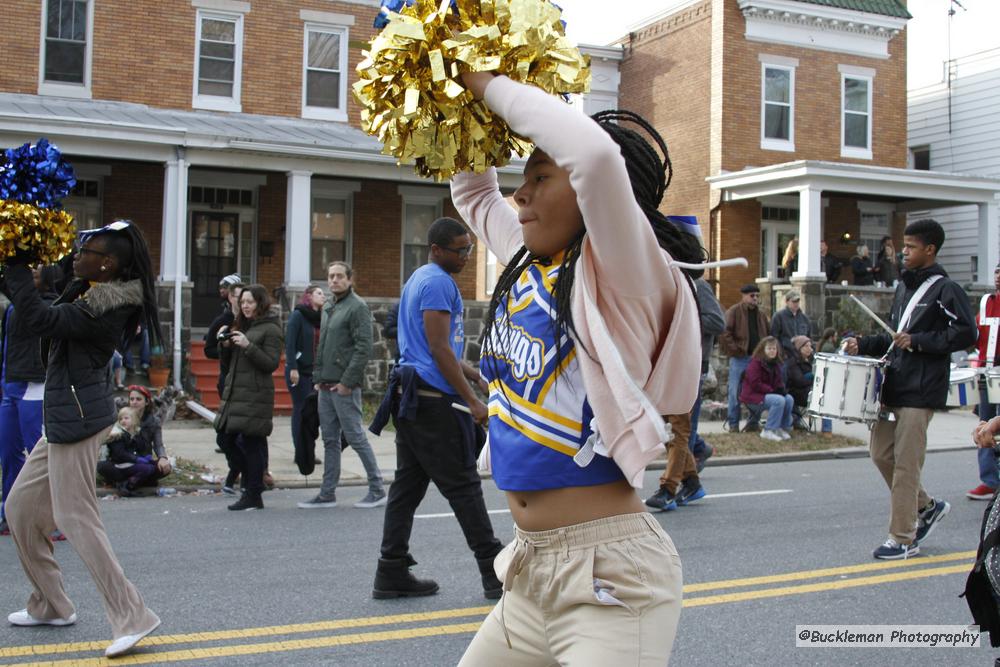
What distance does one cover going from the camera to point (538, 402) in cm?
260

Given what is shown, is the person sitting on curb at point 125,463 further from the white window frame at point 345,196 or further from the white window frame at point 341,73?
the white window frame at point 341,73

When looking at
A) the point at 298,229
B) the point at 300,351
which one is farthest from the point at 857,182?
the point at 300,351

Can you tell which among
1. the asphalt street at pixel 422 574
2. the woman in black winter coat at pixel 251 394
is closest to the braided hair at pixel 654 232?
the asphalt street at pixel 422 574

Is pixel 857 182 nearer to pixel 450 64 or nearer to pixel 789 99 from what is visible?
pixel 789 99

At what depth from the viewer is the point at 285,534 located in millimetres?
7855

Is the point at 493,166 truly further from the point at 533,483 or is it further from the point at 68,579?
the point at 68,579

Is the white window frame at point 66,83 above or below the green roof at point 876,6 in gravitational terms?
below

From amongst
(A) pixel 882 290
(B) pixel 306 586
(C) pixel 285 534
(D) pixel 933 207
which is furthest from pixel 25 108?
(D) pixel 933 207

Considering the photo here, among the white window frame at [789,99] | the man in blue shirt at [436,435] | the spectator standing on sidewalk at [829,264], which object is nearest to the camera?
the man in blue shirt at [436,435]

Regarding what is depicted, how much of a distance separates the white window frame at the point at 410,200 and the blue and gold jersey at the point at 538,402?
19138 mm

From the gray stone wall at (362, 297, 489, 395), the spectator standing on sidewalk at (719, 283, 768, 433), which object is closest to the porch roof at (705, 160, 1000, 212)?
the spectator standing on sidewalk at (719, 283, 768, 433)

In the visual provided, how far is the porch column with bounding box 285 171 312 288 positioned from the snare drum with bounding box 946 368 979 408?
12.2 metres

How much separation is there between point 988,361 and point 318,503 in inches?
237

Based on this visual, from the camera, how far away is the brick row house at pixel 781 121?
23.2 meters
